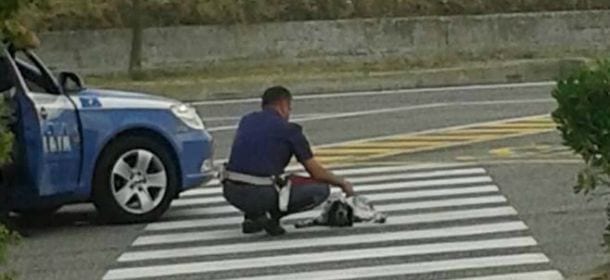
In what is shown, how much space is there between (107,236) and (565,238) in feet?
11.1

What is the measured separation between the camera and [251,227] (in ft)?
41.4

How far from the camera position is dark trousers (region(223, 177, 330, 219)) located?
40.9 feet

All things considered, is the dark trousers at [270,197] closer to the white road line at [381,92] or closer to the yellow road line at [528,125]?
the yellow road line at [528,125]

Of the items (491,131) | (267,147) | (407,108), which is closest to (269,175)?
(267,147)

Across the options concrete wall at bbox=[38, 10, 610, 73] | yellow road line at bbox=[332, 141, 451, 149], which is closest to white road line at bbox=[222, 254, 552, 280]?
yellow road line at bbox=[332, 141, 451, 149]

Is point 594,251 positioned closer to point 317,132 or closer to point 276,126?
point 276,126

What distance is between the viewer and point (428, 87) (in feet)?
96.5

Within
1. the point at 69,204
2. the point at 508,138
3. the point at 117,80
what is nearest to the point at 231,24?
the point at 117,80

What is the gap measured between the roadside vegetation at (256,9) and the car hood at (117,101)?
17669 millimetres

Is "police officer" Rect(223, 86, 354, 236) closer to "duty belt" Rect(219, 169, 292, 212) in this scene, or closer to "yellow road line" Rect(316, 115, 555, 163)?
"duty belt" Rect(219, 169, 292, 212)

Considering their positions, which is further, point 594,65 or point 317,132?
point 317,132

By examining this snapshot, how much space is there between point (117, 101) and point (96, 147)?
51 centimetres

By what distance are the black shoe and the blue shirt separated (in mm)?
356

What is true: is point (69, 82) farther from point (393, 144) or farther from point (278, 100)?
point (393, 144)
